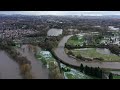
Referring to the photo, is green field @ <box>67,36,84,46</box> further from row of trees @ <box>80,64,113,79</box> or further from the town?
row of trees @ <box>80,64,113,79</box>

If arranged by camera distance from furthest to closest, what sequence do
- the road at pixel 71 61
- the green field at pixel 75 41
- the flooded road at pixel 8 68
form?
the green field at pixel 75 41
the road at pixel 71 61
the flooded road at pixel 8 68

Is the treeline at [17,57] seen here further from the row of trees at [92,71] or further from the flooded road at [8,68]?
the row of trees at [92,71]

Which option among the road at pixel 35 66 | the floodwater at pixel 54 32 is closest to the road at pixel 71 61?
the floodwater at pixel 54 32

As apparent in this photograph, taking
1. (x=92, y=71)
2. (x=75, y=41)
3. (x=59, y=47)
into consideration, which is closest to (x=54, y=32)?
(x=59, y=47)
